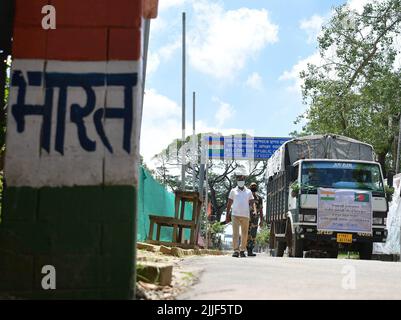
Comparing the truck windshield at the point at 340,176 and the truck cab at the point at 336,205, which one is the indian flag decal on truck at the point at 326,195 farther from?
the truck windshield at the point at 340,176

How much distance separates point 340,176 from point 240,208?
14.7 ft

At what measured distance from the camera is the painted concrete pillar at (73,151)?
541 cm

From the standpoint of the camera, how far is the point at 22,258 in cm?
548

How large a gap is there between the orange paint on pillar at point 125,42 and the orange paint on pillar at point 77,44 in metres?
0.07

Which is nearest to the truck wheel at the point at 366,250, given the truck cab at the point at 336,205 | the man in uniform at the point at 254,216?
the truck cab at the point at 336,205

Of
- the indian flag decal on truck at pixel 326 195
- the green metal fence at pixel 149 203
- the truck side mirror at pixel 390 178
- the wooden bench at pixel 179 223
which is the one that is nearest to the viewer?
the wooden bench at pixel 179 223

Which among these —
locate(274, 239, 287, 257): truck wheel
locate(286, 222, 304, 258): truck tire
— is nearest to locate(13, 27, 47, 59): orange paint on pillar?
locate(286, 222, 304, 258): truck tire

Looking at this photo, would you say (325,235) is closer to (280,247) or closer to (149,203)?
(280,247)

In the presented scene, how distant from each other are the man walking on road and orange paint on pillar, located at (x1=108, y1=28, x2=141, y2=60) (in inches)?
302

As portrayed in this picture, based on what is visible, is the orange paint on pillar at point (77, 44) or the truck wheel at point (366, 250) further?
the truck wheel at point (366, 250)

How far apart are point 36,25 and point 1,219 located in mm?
1661

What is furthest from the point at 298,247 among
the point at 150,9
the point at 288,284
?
the point at 150,9
